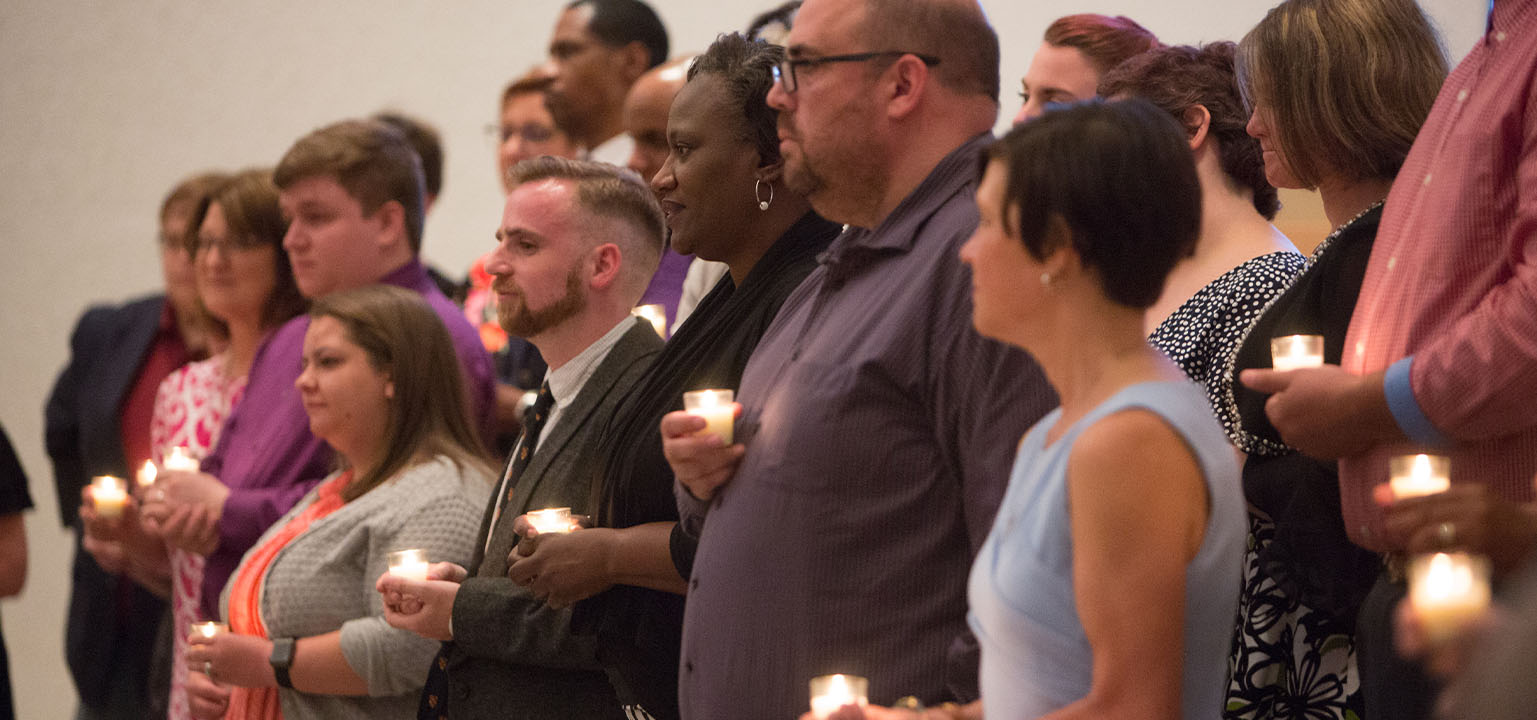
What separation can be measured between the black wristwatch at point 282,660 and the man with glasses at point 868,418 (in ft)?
4.16

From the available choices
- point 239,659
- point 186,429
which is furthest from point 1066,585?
point 186,429

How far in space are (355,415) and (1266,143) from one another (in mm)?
1929

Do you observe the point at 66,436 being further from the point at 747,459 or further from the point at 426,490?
the point at 747,459

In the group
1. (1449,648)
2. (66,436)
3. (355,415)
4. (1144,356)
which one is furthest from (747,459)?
(66,436)

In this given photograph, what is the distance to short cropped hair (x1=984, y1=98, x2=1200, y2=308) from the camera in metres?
1.54

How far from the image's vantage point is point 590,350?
305 centimetres

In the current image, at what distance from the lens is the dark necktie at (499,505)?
2.90m

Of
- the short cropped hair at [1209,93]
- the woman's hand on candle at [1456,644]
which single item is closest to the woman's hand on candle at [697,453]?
the woman's hand on candle at [1456,644]

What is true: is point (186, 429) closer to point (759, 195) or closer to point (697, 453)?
point (759, 195)

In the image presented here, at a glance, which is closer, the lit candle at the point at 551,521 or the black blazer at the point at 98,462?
the lit candle at the point at 551,521

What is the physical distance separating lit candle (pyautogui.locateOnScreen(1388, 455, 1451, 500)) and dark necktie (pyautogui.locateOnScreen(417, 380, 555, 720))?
1624mm

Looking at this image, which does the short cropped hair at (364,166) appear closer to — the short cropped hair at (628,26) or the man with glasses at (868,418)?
the short cropped hair at (628,26)

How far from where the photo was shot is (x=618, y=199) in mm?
3172

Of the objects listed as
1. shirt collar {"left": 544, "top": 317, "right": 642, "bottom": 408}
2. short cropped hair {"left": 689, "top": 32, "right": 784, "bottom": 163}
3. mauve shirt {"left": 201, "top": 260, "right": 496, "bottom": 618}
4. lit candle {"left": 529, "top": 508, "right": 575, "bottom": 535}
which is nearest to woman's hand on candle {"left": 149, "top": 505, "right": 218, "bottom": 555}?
mauve shirt {"left": 201, "top": 260, "right": 496, "bottom": 618}
